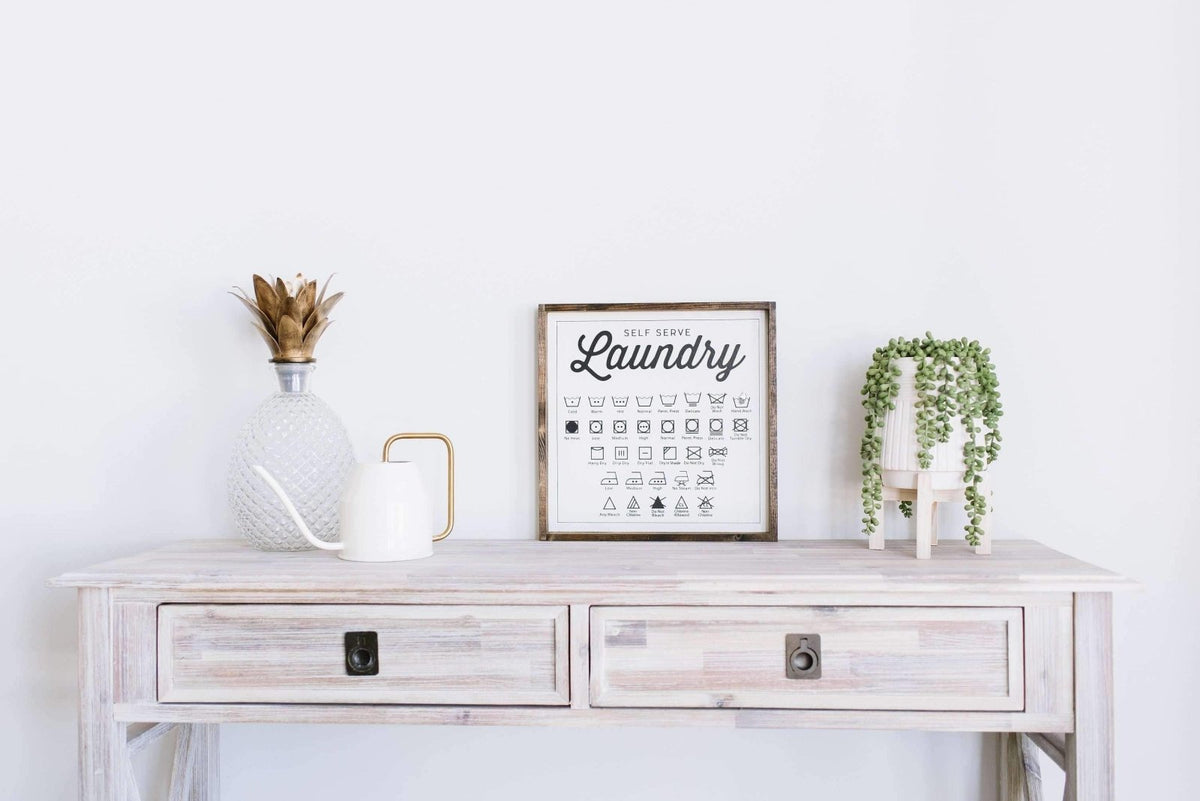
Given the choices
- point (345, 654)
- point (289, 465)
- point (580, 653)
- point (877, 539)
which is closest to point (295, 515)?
point (289, 465)

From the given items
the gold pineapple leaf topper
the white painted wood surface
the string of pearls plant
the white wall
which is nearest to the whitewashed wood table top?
the white painted wood surface

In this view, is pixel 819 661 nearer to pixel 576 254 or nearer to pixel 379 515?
pixel 379 515

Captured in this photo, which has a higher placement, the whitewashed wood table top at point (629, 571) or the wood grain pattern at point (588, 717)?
the whitewashed wood table top at point (629, 571)

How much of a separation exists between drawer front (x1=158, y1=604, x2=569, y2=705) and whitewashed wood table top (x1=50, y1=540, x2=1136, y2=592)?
4cm

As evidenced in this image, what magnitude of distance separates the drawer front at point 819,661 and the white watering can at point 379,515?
321mm

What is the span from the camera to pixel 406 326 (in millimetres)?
1460

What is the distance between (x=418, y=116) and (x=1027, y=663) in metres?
1.32

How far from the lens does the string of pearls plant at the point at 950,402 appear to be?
1200 millimetres

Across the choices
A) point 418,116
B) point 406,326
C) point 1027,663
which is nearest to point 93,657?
point 406,326

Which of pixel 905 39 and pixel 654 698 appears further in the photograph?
pixel 905 39

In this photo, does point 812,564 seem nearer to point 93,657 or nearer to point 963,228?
point 963,228

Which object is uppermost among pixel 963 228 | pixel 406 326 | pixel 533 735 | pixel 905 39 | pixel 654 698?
pixel 905 39

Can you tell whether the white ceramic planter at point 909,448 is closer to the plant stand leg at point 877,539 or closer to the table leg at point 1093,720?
the plant stand leg at point 877,539

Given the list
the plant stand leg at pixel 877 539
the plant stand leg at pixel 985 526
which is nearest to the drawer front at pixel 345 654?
the plant stand leg at pixel 877 539
